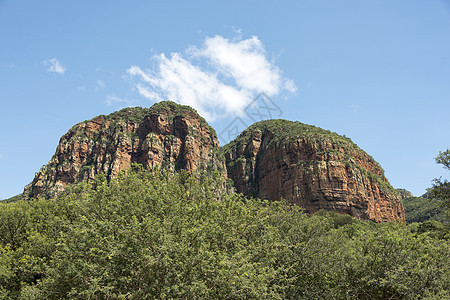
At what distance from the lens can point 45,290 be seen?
1678 centimetres

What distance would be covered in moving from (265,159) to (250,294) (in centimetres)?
13896

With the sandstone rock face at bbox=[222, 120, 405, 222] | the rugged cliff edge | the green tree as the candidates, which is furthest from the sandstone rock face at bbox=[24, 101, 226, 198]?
the green tree

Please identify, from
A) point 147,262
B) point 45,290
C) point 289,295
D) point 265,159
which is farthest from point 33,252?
point 265,159

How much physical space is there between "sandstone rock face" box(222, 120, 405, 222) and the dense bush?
99.8 meters

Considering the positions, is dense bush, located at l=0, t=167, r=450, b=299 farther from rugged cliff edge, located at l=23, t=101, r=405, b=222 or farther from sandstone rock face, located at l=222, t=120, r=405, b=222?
sandstone rock face, located at l=222, t=120, r=405, b=222

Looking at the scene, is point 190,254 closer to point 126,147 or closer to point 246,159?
point 126,147

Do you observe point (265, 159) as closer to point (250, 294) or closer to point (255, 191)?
point (255, 191)

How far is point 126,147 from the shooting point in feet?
488

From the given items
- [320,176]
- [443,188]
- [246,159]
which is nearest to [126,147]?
[246,159]

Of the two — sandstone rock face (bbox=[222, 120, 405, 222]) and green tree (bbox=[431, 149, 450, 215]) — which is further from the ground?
sandstone rock face (bbox=[222, 120, 405, 222])

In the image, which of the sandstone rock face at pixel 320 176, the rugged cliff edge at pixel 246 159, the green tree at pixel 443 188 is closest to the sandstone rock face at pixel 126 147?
the rugged cliff edge at pixel 246 159

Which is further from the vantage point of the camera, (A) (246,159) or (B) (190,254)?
(A) (246,159)

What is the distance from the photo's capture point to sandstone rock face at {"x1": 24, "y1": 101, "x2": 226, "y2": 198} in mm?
142750

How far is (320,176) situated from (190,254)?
4543 inches
